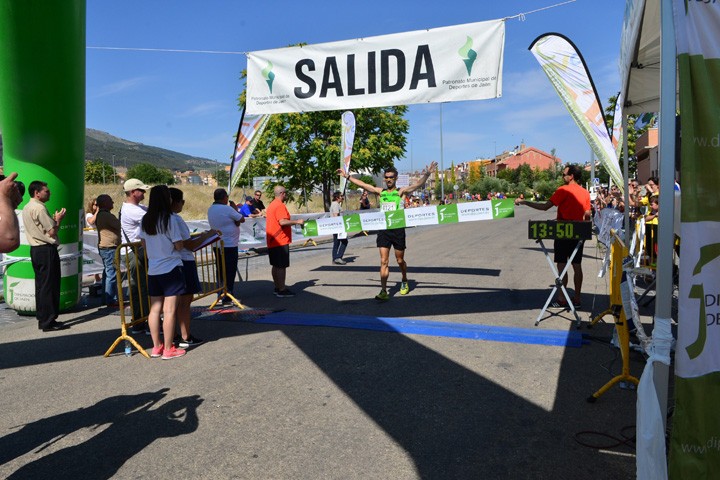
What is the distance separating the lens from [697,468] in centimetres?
249

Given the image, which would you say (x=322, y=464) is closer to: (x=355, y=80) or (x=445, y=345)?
(x=445, y=345)

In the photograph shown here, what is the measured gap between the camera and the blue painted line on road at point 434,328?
6027 mm

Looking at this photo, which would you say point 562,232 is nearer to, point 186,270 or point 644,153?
point 186,270

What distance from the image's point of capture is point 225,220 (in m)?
8.35

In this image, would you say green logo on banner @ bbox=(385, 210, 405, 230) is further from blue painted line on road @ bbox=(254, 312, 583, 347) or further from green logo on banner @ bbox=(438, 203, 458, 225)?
blue painted line on road @ bbox=(254, 312, 583, 347)

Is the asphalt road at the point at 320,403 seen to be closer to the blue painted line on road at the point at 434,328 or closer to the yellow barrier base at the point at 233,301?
the blue painted line on road at the point at 434,328

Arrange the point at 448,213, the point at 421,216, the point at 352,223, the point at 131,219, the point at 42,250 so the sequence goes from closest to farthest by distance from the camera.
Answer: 1. the point at 131,219
2. the point at 42,250
3. the point at 448,213
4. the point at 421,216
5. the point at 352,223

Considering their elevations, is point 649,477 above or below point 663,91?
below

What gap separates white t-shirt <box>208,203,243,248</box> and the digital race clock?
14.8 ft

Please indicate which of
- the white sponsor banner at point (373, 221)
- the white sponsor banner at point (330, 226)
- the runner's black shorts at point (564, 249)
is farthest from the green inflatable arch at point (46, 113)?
the runner's black shorts at point (564, 249)

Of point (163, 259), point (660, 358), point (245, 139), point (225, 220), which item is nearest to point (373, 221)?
point (225, 220)

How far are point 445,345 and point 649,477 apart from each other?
3.41m

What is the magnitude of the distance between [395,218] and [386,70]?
2.21 m

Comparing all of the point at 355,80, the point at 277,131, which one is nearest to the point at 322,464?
the point at 355,80
